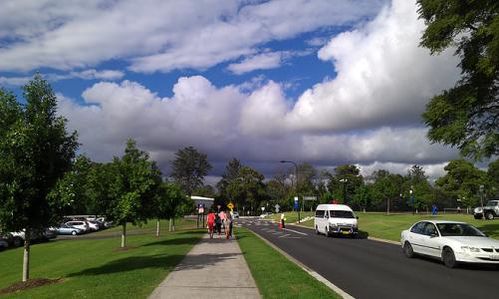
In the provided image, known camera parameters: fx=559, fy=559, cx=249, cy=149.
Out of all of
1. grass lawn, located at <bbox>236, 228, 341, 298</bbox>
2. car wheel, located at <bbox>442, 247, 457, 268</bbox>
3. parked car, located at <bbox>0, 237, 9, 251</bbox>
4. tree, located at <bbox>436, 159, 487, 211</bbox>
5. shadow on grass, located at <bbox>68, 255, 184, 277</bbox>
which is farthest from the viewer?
tree, located at <bbox>436, 159, 487, 211</bbox>

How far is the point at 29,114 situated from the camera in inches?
577

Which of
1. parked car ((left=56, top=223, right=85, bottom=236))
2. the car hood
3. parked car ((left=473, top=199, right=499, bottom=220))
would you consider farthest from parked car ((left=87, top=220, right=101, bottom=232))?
the car hood

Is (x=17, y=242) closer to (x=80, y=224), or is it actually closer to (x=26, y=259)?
(x=80, y=224)

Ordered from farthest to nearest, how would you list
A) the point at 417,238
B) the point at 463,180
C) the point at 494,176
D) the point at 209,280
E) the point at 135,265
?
the point at 494,176 < the point at 463,180 < the point at 417,238 < the point at 135,265 < the point at 209,280

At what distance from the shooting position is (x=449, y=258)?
16.3m

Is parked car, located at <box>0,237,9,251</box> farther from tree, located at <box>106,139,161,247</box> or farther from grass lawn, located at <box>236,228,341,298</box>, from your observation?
grass lawn, located at <box>236,228,341,298</box>

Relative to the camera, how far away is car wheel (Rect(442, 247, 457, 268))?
1603 centimetres

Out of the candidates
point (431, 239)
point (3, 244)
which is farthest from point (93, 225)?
point (431, 239)

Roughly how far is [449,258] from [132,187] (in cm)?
1614

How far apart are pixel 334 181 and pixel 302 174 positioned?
26.1 ft

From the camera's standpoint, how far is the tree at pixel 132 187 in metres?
26.2

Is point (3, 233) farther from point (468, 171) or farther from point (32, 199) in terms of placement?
point (468, 171)

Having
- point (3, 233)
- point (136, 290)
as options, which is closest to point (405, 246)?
point (136, 290)

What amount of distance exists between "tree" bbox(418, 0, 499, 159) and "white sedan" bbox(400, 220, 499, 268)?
38.2 feet
